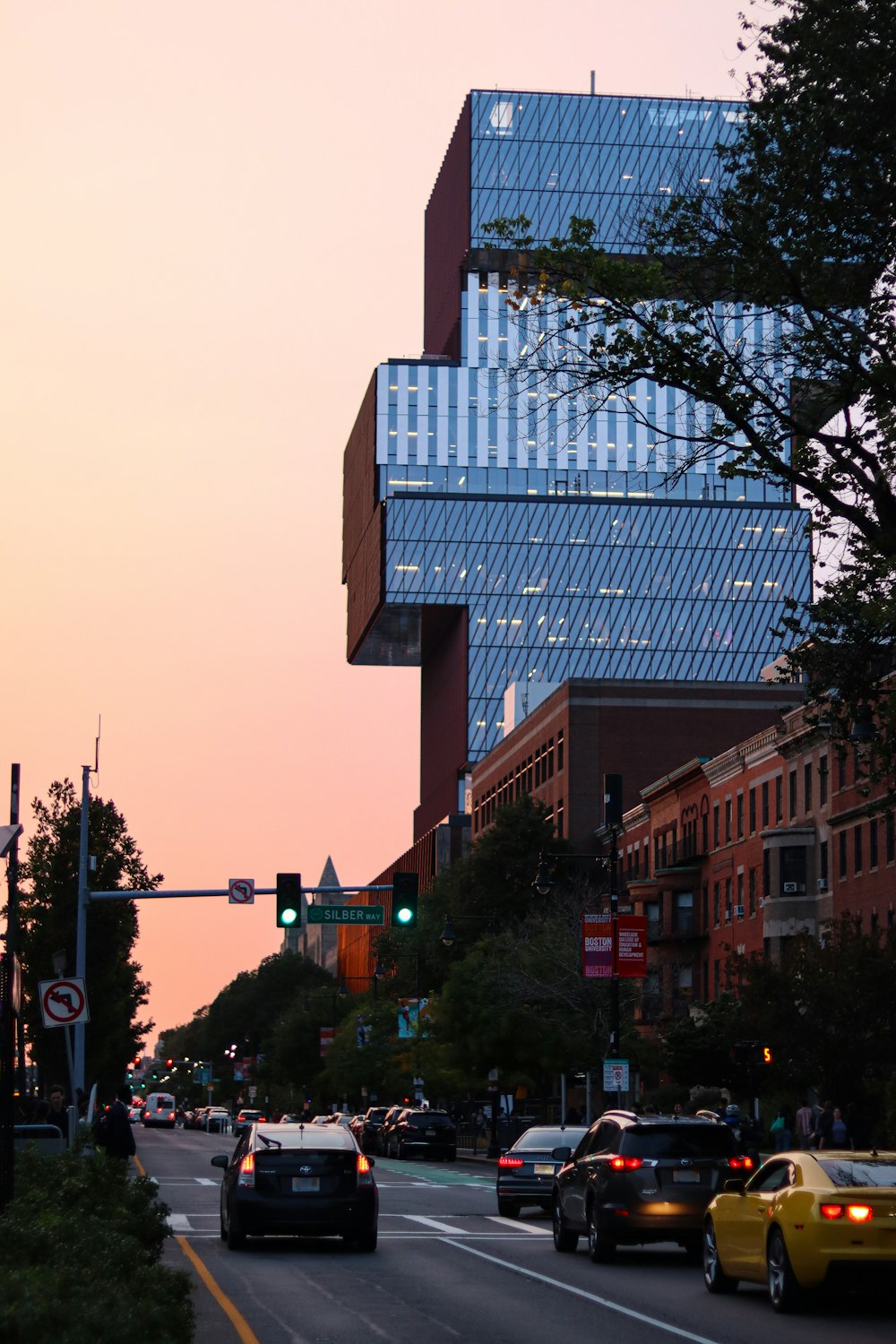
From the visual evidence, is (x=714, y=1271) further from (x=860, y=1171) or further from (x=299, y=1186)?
(x=299, y=1186)

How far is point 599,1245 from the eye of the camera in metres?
22.1

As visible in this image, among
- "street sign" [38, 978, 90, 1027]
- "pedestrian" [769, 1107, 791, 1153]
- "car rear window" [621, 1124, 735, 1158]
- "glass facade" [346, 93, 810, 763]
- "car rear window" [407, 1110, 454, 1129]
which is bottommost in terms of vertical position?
"car rear window" [407, 1110, 454, 1129]

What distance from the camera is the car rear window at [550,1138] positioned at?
3152 cm

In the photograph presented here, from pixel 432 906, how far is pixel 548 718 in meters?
14.3

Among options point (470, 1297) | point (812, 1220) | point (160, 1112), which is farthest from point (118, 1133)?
point (160, 1112)

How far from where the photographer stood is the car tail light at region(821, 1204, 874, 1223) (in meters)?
16.2

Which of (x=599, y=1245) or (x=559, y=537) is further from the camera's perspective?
(x=559, y=537)

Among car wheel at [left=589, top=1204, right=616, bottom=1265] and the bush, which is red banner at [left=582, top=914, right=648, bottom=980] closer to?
car wheel at [left=589, top=1204, right=616, bottom=1265]

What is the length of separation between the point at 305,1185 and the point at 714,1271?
5.99m

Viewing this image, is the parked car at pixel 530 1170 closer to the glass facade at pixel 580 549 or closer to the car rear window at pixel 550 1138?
the car rear window at pixel 550 1138

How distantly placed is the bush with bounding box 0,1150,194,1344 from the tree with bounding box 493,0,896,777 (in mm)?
9733

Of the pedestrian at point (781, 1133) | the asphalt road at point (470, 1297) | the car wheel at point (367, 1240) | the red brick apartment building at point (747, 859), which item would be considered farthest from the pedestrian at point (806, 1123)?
the car wheel at point (367, 1240)

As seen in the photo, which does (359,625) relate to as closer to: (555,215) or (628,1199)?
(555,215)

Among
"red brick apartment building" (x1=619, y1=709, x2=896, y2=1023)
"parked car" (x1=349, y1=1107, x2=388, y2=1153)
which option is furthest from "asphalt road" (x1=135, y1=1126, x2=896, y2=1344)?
"parked car" (x1=349, y1=1107, x2=388, y2=1153)
